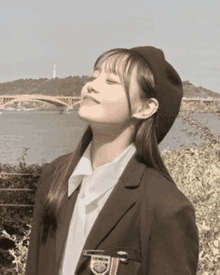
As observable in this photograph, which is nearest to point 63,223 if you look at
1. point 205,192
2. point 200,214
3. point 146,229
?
point 146,229

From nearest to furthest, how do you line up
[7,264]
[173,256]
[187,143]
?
[173,256], [7,264], [187,143]

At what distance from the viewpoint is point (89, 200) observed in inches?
60.4

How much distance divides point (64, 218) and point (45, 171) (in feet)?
0.85

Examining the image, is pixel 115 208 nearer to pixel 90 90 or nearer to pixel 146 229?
pixel 146 229

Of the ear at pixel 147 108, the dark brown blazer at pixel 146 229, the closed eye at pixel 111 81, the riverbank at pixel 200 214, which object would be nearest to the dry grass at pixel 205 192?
the riverbank at pixel 200 214

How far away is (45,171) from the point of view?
71.0 inches

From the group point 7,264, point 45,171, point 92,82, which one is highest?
point 92,82

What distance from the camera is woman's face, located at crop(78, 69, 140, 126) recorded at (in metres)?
1.50

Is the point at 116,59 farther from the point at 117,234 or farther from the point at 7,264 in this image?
the point at 7,264

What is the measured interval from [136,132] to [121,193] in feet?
0.72

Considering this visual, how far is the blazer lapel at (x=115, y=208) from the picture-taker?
58.1 inches

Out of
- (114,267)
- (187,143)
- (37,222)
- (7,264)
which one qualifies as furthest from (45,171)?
(187,143)

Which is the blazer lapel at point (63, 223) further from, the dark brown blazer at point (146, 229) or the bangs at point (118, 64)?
the bangs at point (118, 64)

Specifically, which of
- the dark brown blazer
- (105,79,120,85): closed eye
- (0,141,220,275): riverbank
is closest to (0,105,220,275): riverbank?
(0,141,220,275): riverbank
